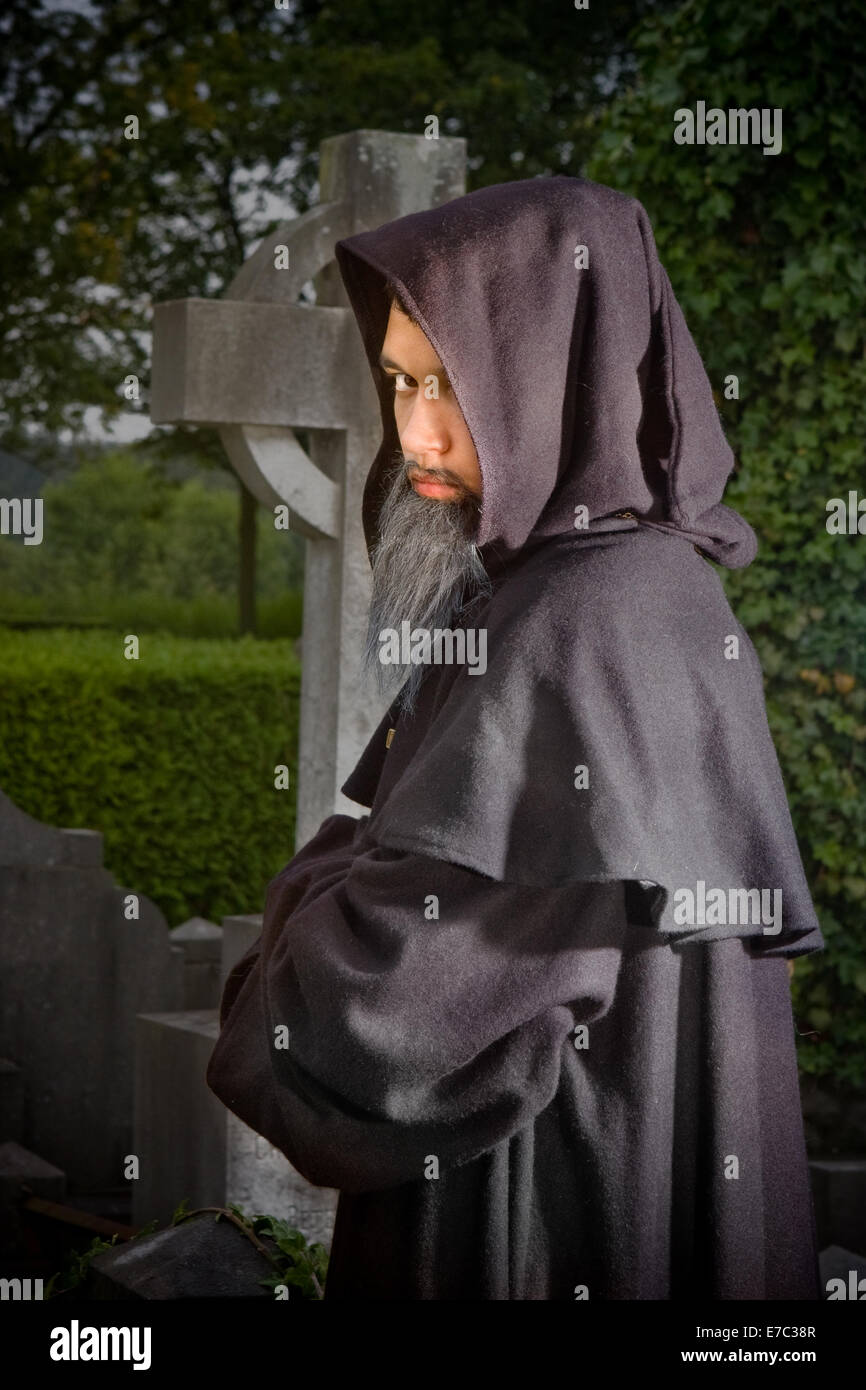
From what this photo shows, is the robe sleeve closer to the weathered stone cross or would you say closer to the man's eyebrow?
the man's eyebrow

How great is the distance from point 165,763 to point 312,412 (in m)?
4.63

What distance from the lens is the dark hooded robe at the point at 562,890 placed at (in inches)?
78.2

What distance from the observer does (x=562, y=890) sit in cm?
202

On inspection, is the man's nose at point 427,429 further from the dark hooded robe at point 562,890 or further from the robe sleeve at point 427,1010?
the robe sleeve at point 427,1010

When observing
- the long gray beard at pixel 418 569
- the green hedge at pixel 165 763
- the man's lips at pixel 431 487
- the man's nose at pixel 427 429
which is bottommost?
the long gray beard at pixel 418 569

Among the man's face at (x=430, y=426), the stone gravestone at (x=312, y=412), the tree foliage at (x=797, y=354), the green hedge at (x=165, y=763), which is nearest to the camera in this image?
the man's face at (x=430, y=426)

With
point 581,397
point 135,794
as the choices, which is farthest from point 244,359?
point 135,794

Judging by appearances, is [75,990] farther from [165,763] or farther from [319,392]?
[165,763]

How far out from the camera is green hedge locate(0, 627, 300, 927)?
841 cm

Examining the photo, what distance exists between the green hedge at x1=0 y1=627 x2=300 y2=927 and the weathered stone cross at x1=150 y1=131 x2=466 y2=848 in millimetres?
4247

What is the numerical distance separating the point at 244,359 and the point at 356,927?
2.34m

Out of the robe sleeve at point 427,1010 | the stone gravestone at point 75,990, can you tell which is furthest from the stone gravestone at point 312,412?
the robe sleeve at point 427,1010

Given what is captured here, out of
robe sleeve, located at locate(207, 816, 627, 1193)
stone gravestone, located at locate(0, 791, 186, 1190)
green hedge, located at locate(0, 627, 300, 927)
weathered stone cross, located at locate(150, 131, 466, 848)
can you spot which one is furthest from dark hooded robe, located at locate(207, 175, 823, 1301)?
green hedge, located at locate(0, 627, 300, 927)

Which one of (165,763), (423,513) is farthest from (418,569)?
(165,763)
